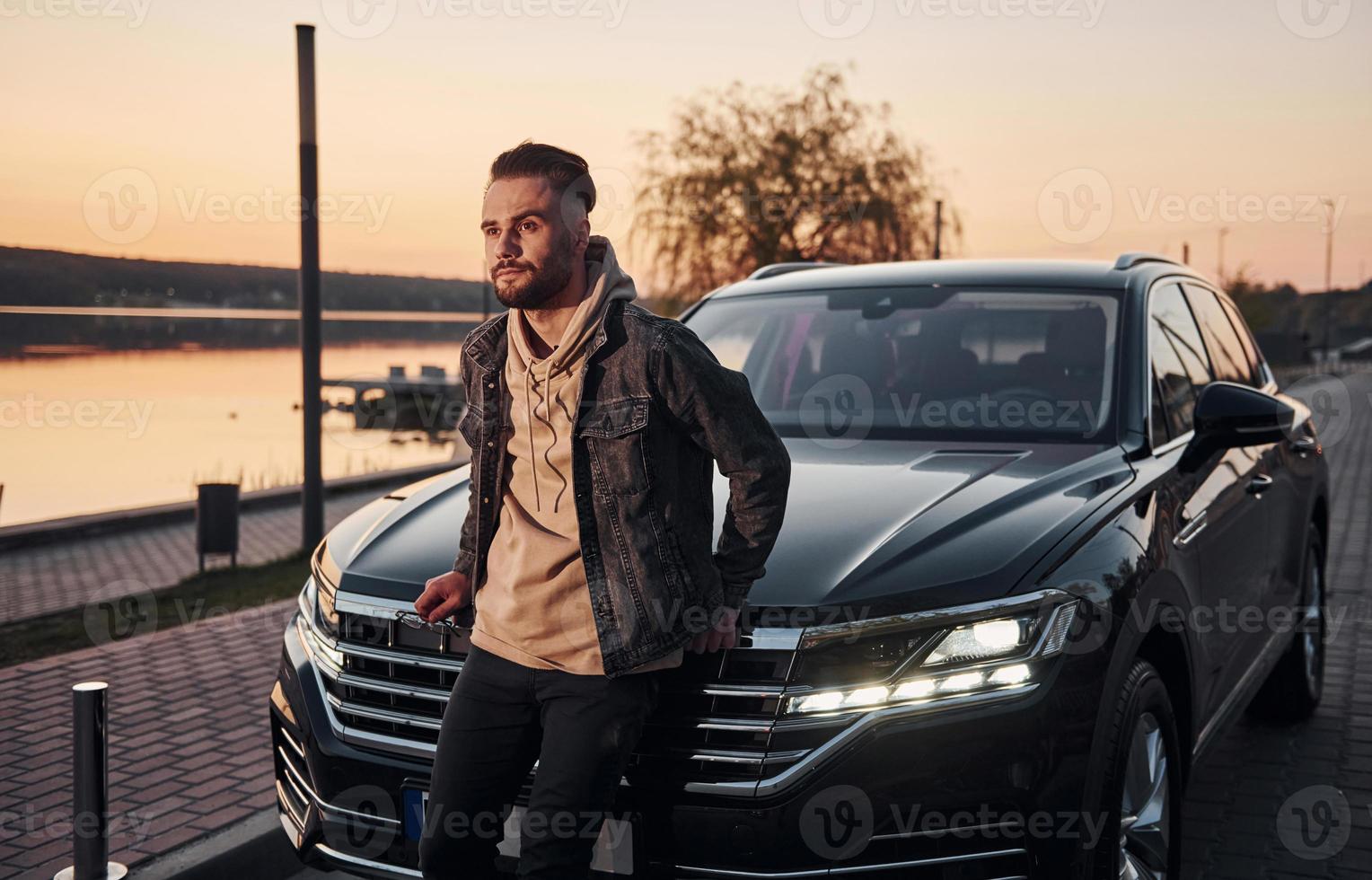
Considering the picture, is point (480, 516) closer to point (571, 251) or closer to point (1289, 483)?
point (571, 251)

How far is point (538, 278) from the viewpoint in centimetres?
242

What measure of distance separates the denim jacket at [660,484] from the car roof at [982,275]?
2186mm

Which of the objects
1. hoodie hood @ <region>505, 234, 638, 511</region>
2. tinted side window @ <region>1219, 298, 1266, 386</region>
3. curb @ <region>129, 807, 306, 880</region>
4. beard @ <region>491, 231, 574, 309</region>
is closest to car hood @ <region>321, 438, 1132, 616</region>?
hoodie hood @ <region>505, 234, 638, 511</region>

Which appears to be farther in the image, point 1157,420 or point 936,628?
point 1157,420

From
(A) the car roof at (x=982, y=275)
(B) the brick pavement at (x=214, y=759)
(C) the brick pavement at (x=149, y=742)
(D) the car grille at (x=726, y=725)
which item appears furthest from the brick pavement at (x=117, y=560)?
(D) the car grille at (x=726, y=725)

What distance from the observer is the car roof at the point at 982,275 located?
4289 millimetres

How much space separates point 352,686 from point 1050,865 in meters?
1.61

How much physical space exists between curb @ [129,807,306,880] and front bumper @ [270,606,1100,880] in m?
1.71

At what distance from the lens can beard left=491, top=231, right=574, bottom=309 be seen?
2.42m

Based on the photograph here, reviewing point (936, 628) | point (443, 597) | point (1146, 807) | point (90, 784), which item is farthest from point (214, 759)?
point (1146, 807)

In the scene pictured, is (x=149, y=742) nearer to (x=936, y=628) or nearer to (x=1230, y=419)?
(x=936, y=628)

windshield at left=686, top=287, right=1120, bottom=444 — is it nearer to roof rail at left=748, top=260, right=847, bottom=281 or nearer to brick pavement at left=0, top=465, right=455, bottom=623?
roof rail at left=748, top=260, right=847, bottom=281

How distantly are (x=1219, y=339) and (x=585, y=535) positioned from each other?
3.57 metres

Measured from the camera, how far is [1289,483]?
16.3 ft
